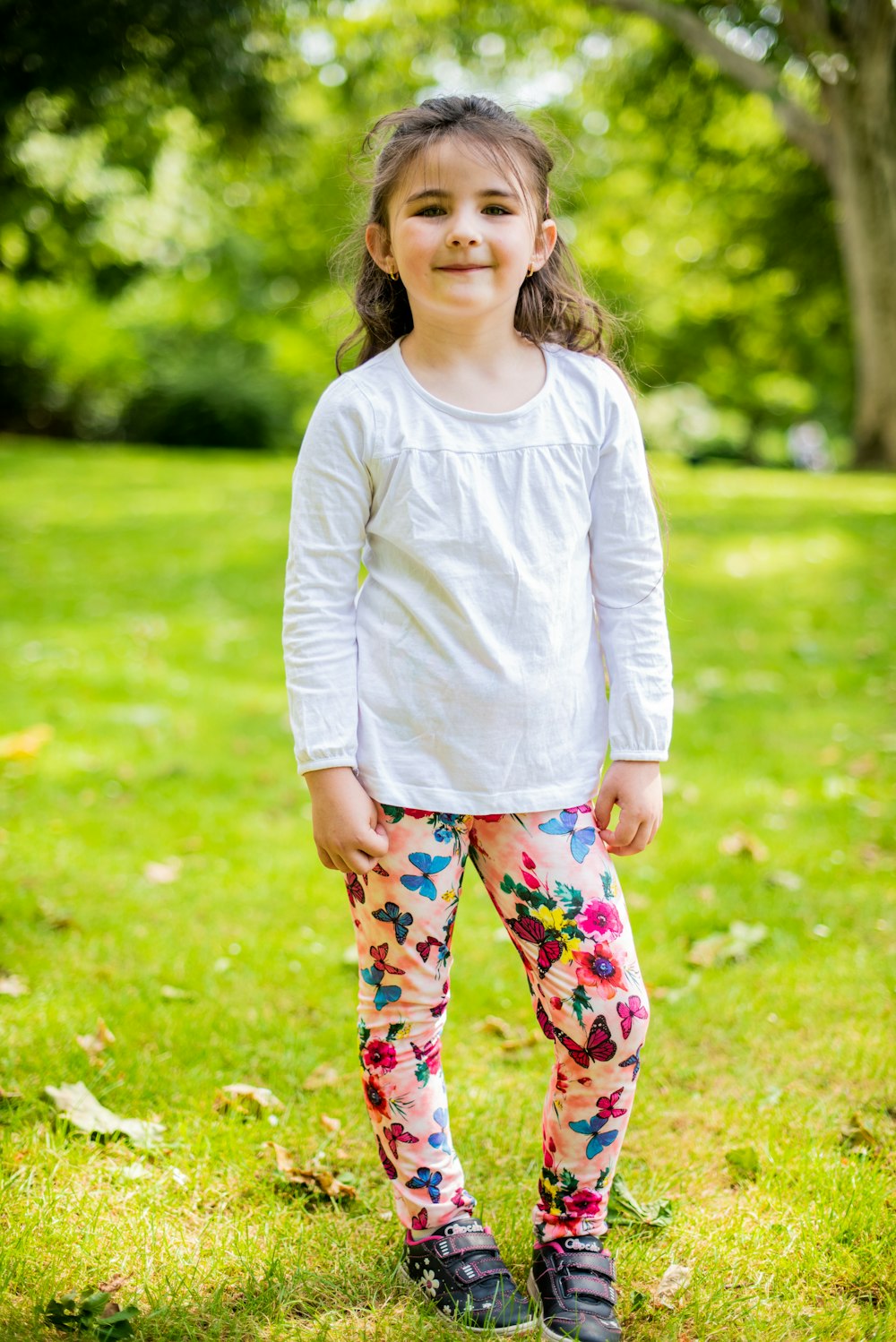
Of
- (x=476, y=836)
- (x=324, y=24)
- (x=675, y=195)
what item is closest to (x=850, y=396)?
(x=675, y=195)

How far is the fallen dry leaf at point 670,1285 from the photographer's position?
2.01 meters

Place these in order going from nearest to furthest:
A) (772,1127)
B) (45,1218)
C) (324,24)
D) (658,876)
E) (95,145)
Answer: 1. (45,1218)
2. (772,1127)
3. (658,876)
4. (95,145)
5. (324,24)

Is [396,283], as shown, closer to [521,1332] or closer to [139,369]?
[521,1332]

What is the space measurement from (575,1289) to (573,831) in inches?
29.3

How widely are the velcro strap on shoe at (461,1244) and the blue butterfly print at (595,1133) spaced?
23cm

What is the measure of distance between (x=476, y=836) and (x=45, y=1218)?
1.06 m

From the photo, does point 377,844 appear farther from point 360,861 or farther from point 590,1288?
point 590,1288

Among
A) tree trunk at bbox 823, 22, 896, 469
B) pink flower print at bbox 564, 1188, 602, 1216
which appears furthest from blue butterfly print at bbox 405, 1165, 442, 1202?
tree trunk at bbox 823, 22, 896, 469

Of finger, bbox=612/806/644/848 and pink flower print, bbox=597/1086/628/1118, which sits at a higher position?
finger, bbox=612/806/644/848

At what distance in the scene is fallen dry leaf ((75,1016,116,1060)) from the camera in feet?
9.12

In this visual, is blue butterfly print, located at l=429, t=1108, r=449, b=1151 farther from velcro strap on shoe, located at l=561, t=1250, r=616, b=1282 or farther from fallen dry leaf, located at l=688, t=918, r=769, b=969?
fallen dry leaf, located at l=688, t=918, r=769, b=969

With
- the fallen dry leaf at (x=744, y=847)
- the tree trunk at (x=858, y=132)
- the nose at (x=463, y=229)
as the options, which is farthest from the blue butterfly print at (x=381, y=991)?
the tree trunk at (x=858, y=132)

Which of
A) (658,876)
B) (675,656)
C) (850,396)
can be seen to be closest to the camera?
(658,876)

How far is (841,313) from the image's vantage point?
68.5 feet
